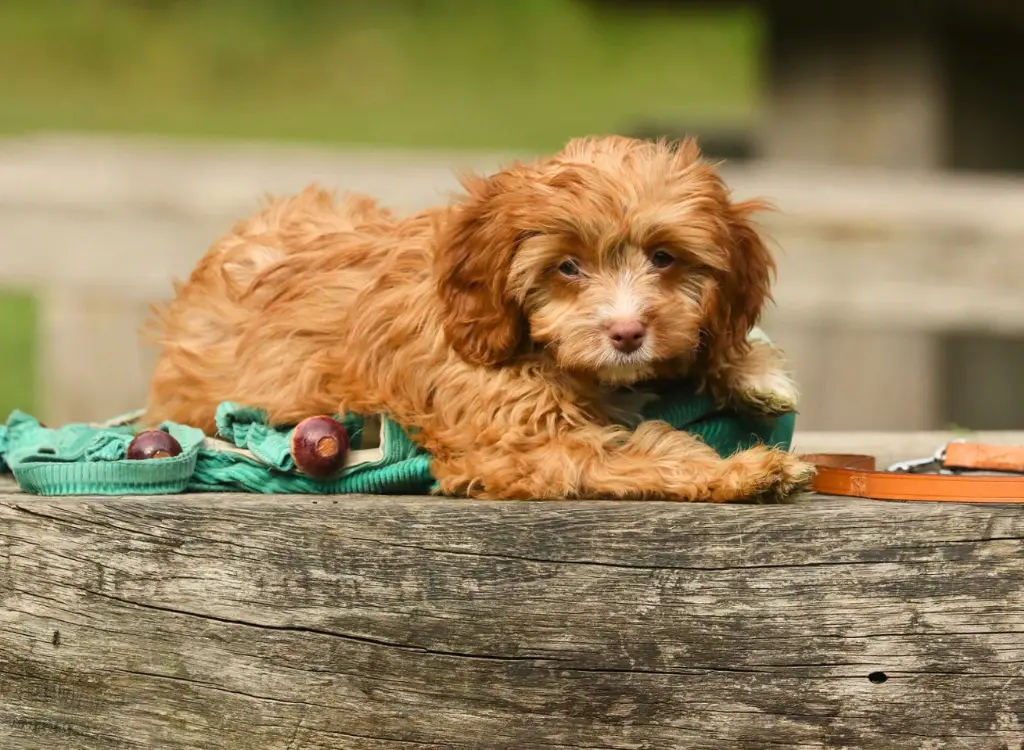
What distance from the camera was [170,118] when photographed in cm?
2558

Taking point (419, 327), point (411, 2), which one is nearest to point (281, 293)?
point (419, 327)

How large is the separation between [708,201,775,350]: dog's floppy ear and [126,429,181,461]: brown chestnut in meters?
1.62

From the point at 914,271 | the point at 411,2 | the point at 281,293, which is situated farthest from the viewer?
the point at 411,2

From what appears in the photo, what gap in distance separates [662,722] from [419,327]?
136 cm

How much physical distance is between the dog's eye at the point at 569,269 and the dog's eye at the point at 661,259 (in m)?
0.21

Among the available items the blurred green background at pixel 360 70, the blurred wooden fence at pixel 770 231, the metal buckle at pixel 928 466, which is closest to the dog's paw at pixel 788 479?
the metal buckle at pixel 928 466

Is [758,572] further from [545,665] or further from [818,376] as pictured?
[818,376]

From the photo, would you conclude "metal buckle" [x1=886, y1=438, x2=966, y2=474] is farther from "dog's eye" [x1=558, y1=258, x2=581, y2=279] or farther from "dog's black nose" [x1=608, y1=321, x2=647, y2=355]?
"dog's eye" [x1=558, y1=258, x2=581, y2=279]

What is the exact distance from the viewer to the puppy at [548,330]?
403 centimetres

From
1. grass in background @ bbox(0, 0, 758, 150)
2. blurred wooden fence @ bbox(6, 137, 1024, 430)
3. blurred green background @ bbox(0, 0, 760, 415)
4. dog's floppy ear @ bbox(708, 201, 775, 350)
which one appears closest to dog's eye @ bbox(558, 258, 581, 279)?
dog's floppy ear @ bbox(708, 201, 775, 350)

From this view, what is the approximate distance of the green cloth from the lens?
425 centimetres

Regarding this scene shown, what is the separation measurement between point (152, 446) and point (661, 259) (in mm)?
1584

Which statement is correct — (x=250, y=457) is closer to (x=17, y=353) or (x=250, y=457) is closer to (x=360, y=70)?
(x=17, y=353)

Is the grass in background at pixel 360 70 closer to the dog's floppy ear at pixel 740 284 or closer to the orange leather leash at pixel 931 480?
the orange leather leash at pixel 931 480
